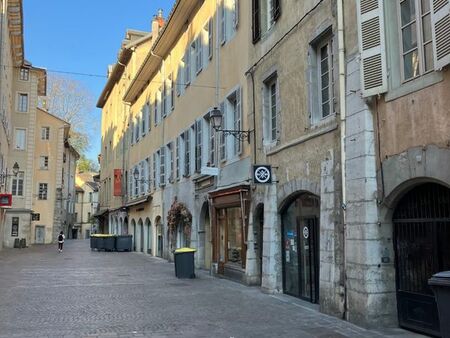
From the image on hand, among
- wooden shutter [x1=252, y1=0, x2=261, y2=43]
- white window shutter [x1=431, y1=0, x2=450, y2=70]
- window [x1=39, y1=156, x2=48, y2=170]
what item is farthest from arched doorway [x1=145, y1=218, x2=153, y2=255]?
white window shutter [x1=431, y1=0, x2=450, y2=70]

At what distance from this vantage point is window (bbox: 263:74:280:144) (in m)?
13.4

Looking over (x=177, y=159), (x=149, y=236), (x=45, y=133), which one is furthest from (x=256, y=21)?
(x=45, y=133)

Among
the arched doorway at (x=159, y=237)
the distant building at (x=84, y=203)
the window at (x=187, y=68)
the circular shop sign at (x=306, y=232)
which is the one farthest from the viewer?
the distant building at (x=84, y=203)

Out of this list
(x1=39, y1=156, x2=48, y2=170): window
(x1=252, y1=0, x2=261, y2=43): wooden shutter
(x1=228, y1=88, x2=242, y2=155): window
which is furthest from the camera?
(x1=39, y1=156, x2=48, y2=170): window

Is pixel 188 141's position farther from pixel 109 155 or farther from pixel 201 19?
pixel 109 155

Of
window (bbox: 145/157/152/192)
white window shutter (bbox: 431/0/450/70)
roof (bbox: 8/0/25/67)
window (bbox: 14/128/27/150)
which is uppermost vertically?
roof (bbox: 8/0/25/67)

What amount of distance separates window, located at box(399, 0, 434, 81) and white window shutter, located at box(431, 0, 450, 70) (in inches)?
13.5

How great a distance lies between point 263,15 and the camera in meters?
13.8

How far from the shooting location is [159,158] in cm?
2733

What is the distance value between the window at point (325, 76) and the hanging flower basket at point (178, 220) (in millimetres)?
10839

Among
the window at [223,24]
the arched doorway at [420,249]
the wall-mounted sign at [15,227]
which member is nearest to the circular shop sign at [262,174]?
the arched doorway at [420,249]

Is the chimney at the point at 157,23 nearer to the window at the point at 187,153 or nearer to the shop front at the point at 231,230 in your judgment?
the window at the point at 187,153

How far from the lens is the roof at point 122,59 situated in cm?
3787

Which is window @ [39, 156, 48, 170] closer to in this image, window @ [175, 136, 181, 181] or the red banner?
→ the red banner
